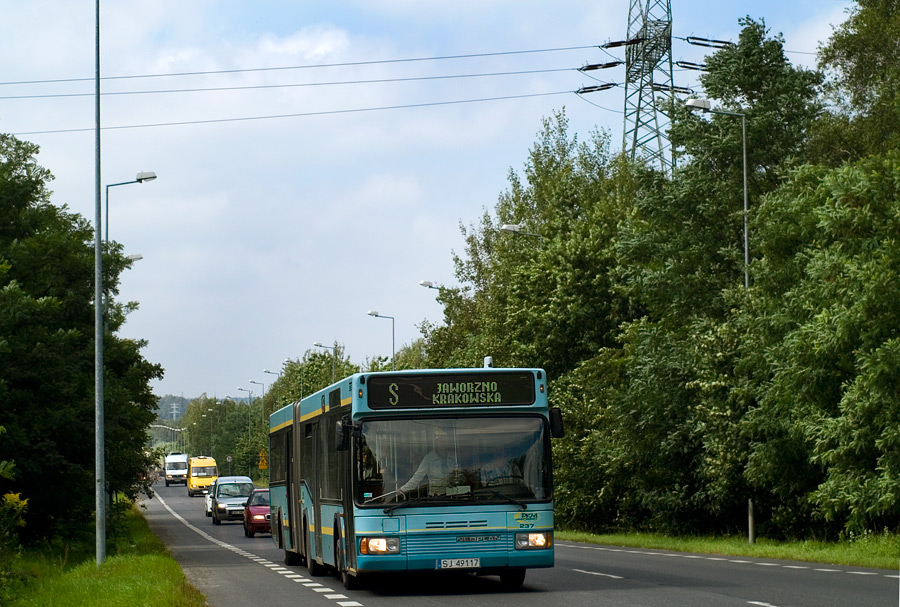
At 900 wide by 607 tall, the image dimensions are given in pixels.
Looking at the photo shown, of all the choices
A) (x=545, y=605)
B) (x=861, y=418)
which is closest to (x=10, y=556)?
(x=545, y=605)

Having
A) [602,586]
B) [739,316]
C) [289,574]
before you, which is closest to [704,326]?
[739,316]

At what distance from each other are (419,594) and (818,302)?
503 inches

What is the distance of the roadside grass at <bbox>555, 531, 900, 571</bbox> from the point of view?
25.8 m

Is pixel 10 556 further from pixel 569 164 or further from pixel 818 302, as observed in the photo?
pixel 569 164

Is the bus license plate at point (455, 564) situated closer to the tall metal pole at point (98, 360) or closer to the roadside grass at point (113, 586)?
the roadside grass at point (113, 586)

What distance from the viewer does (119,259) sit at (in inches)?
1689

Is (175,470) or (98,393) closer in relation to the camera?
(98,393)

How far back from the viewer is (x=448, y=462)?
18.0 metres

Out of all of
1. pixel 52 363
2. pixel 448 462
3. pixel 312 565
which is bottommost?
pixel 312 565

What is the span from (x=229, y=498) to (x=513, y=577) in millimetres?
44009

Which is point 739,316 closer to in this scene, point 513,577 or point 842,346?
Result: point 842,346

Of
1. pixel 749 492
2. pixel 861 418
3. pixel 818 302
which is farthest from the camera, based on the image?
pixel 749 492

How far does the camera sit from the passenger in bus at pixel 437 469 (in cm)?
1798

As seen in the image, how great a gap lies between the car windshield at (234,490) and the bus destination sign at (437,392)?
44903 mm
